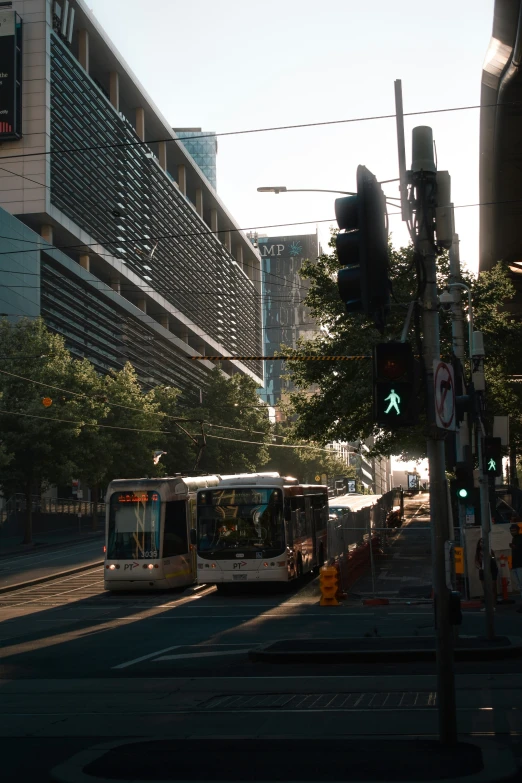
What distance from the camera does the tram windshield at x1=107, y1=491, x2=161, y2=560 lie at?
28172 mm

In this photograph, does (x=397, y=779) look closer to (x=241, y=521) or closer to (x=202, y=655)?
(x=202, y=655)

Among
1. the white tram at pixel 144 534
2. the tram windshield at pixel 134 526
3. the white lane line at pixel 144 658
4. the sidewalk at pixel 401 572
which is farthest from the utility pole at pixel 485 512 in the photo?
the tram windshield at pixel 134 526

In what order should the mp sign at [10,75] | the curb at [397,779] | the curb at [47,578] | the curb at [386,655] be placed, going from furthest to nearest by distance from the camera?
the mp sign at [10,75], the curb at [47,578], the curb at [386,655], the curb at [397,779]

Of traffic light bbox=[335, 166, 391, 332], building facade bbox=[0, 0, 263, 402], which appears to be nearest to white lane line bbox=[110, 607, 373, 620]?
traffic light bbox=[335, 166, 391, 332]

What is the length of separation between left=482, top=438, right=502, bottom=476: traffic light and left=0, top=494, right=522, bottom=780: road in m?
2.91

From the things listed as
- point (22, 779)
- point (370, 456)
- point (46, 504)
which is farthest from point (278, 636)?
point (46, 504)

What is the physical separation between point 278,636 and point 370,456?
1078 inches

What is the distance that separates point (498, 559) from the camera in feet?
82.8

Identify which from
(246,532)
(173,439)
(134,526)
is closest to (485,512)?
(246,532)

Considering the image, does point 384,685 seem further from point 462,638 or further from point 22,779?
point 22,779

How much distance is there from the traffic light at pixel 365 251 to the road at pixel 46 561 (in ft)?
91.3

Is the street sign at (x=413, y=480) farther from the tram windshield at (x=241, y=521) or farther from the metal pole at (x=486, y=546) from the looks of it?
the metal pole at (x=486, y=546)

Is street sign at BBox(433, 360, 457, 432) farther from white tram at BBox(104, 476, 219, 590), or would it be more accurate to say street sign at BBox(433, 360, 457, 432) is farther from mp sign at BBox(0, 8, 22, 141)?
mp sign at BBox(0, 8, 22, 141)

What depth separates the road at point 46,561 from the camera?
124 ft
